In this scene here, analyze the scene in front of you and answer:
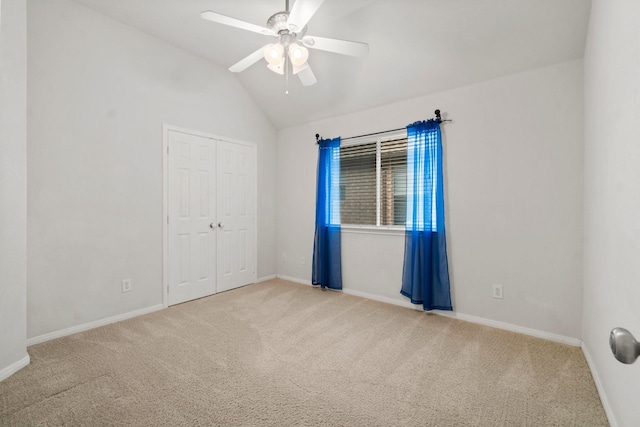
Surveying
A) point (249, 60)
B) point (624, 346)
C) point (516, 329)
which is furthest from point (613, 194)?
point (249, 60)

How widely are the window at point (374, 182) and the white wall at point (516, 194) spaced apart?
31 centimetres

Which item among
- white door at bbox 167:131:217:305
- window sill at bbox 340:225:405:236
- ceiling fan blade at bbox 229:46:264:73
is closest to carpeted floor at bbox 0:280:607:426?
white door at bbox 167:131:217:305

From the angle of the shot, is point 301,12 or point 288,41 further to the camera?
point 288,41

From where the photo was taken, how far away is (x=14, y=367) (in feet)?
6.55

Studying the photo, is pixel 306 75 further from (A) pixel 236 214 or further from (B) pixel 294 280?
(B) pixel 294 280

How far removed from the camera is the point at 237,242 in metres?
4.11

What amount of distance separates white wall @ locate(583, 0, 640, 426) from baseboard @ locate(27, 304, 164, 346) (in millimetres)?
3734

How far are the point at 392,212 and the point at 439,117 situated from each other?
1.18m

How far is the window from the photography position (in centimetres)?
349

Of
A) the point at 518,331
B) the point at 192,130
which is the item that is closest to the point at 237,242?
the point at 192,130

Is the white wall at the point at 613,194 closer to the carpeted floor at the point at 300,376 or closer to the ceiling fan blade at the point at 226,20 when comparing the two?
the carpeted floor at the point at 300,376

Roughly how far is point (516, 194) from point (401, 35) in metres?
1.83

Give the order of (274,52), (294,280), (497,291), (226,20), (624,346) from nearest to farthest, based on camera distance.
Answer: (624,346)
(226,20)
(274,52)
(497,291)
(294,280)

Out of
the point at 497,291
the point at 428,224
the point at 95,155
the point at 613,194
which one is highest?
the point at 95,155
